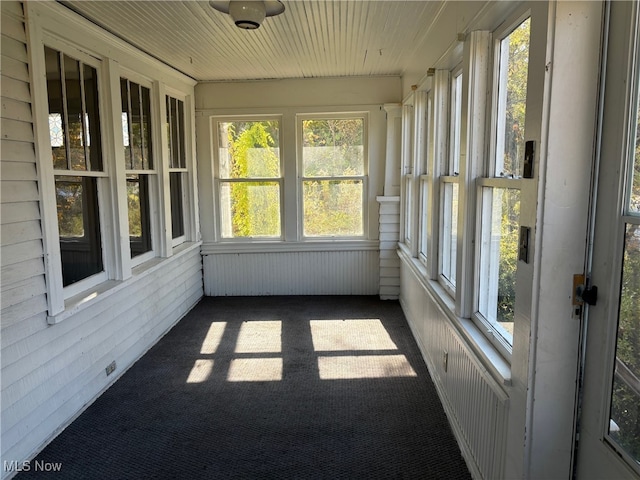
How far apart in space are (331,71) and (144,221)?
8.35 ft

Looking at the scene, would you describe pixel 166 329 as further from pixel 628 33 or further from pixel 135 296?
pixel 628 33

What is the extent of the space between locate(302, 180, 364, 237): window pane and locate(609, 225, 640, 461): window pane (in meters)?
4.02

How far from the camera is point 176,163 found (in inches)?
183

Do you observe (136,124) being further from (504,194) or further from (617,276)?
(617,276)

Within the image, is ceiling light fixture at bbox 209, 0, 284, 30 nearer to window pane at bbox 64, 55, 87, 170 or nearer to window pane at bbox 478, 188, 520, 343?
window pane at bbox 64, 55, 87, 170

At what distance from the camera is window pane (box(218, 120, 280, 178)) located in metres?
5.11

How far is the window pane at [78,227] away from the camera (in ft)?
8.87

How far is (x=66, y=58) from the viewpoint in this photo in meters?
2.74

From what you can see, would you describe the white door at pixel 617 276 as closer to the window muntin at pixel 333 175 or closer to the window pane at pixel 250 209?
the window muntin at pixel 333 175

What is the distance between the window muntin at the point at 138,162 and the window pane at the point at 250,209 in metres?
1.32

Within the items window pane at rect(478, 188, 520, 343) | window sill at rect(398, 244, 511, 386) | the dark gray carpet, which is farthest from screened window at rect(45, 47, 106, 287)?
window pane at rect(478, 188, 520, 343)

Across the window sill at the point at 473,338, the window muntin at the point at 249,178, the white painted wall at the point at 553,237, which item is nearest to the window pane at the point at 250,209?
the window muntin at the point at 249,178

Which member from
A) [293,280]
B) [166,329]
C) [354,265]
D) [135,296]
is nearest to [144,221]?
[135,296]

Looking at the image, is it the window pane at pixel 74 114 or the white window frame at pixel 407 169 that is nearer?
the window pane at pixel 74 114
